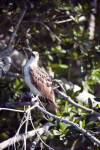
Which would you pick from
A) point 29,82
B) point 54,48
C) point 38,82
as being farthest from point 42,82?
point 54,48

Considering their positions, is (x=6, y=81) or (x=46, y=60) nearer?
(x=6, y=81)

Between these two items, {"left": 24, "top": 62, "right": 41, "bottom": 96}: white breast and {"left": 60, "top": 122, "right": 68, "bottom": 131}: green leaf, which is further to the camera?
{"left": 24, "top": 62, "right": 41, "bottom": 96}: white breast

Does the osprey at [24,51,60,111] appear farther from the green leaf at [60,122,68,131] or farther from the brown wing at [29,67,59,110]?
the green leaf at [60,122,68,131]

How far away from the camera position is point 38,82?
3986 mm

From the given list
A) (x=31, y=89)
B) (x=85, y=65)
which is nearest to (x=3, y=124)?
(x=31, y=89)

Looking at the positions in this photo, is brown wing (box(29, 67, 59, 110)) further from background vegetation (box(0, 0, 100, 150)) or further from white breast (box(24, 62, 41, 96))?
background vegetation (box(0, 0, 100, 150))

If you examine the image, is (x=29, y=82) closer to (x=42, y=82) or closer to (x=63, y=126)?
(x=42, y=82)

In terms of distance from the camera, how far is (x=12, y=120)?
4.21 metres

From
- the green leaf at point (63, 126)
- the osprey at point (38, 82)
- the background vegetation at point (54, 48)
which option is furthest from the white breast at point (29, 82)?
the green leaf at point (63, 126)

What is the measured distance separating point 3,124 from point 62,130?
125cm

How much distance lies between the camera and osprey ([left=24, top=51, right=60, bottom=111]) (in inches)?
155

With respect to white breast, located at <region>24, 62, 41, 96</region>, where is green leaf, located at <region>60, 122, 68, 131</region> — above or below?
below

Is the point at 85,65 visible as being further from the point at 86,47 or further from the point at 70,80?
the point at 70,80

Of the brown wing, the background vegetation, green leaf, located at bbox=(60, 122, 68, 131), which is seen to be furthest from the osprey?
green leaf, located at bbox=(60, 122, 68, 131)
